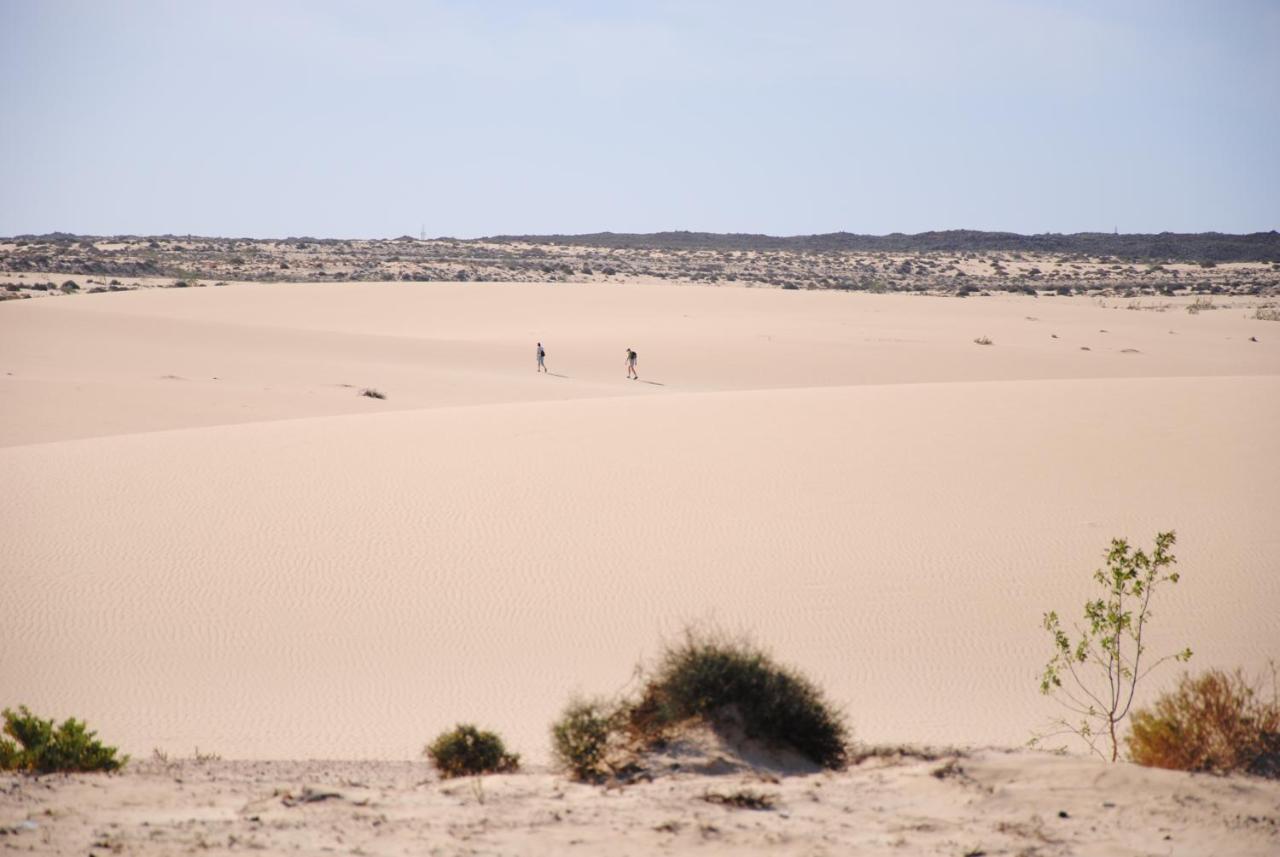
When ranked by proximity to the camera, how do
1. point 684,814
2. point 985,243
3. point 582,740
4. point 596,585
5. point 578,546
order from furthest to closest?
point 985,243 → point 578,546 → point 596,585 → point 582,740 → point 684,814

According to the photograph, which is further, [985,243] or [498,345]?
[985,243]

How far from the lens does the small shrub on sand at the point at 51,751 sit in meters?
6.12

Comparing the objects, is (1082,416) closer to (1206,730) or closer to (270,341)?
(1206,730)

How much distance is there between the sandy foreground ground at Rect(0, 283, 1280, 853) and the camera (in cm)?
550

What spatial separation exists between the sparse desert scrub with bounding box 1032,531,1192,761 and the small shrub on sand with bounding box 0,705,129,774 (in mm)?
4979

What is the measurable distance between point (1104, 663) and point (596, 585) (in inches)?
178

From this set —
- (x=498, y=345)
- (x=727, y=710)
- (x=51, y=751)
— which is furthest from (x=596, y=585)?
(x=498, y=345)

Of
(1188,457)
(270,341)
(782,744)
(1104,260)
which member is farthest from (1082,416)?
(1104,260)

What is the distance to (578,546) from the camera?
1227 cm

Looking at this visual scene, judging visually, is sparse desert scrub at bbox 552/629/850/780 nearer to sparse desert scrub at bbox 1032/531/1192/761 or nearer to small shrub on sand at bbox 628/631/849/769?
small shrub on sand at bbox 628/631/849/769

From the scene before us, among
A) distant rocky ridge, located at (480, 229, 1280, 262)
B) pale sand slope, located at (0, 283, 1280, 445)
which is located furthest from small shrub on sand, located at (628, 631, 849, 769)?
distant rocky ridge, located at (480, 229, 1280, 262)

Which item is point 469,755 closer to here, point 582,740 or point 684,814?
point 582,740

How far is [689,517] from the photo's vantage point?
43.5 feet

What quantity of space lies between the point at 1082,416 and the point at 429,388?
53.8ft
